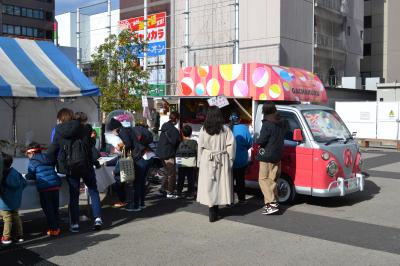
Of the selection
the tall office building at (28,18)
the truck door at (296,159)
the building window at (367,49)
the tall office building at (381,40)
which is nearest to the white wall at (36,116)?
the truck door at (296,159)

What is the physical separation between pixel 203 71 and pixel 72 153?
5680mm

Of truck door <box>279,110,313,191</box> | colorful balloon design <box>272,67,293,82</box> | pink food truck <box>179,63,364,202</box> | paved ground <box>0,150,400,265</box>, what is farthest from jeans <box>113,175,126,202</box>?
colorful balloon design <box>272,67,293,82</box>

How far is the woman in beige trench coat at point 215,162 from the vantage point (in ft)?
24.6

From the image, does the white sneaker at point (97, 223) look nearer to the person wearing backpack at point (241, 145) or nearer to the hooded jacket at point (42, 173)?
the hooded jacket at point (42, 173)

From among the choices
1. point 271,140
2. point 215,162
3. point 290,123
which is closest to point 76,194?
point 215,162

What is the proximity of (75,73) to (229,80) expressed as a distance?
353 cm

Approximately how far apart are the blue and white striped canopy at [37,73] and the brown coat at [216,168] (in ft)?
11.9

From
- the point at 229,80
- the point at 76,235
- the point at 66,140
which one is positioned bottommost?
the point at 76,235

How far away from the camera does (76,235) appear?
686 centimetres

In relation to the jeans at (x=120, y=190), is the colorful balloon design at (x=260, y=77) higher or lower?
higher

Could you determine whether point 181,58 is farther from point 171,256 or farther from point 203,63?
point 171,256

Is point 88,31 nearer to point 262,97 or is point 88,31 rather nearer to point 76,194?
point 262,97

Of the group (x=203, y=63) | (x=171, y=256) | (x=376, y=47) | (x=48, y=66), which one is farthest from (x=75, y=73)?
(x=376, y=47)

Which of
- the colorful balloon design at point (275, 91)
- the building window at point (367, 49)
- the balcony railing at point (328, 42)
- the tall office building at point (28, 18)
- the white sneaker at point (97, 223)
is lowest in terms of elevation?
the white sneaker at point (97, 223)
